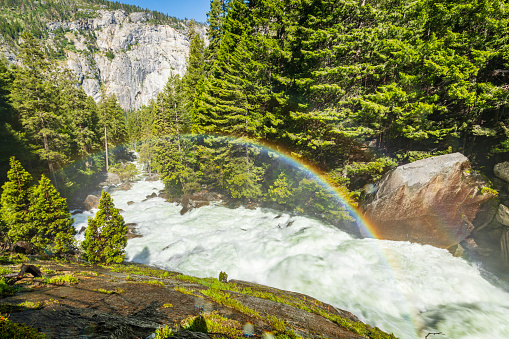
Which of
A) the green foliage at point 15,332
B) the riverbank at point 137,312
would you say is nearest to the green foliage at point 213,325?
the riverbank at point 137,312

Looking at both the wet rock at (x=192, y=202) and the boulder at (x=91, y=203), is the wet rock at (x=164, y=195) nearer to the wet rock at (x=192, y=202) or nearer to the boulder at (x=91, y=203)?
the wet rock at (x=192, y=202)

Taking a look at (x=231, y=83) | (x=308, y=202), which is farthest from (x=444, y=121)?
(x=231, y=83)

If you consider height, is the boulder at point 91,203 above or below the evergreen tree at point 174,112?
below

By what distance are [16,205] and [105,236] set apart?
24.9 ft

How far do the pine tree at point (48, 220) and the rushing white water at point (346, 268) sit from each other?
4.32 m

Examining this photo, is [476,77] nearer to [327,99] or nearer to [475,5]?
[475,5]

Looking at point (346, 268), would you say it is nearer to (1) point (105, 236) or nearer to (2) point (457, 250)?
(2) point (457, 250)

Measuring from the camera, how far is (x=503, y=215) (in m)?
10.6

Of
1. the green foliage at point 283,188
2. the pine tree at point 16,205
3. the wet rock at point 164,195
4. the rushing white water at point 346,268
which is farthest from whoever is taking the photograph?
the wet rock at point 164,195

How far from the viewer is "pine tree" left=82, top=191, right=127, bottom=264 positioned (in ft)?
37.6

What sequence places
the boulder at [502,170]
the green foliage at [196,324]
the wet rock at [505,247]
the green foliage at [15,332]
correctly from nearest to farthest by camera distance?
the green foliage at [15,332], the green foliage at [196,324], the wet rock at [505,247], the boulder at [502,170]

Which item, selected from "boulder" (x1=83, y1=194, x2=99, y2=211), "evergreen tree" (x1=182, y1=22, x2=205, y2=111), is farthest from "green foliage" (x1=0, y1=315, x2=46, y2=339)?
"boulder" (x1=83, y1=194, x2=99, y2=211)

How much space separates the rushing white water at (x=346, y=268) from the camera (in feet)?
27.1

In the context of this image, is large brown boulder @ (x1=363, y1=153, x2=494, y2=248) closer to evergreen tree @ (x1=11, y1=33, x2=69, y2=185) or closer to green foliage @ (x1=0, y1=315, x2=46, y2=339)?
green foliage @ (x1=0, y1=315, x2=46, y2=339)
